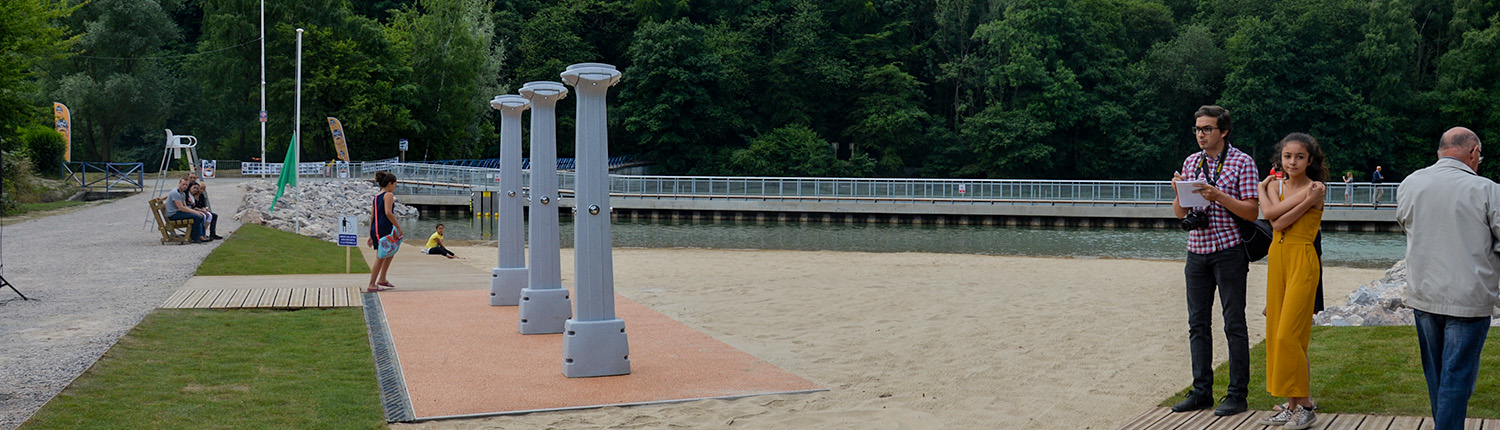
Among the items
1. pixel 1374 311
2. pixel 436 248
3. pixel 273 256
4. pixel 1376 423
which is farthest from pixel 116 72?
pixel 1376 423

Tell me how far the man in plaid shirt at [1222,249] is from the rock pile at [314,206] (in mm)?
17027

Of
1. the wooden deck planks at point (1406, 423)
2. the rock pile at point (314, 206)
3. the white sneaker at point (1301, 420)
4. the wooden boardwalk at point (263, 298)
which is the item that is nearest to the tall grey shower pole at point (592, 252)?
the white sneaker at point (1301, 420)

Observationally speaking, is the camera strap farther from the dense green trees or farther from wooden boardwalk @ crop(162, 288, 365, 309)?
the dense green trees

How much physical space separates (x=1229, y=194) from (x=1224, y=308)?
67 cm

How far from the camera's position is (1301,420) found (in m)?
5.88

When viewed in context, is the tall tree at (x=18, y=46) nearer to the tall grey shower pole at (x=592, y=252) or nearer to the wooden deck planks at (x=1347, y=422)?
the tall grey shower pole at (x=592, y=252)

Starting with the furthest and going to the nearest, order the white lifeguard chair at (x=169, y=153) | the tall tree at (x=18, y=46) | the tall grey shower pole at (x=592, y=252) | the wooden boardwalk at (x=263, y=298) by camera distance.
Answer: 1. the tall tree at (x=18, y=46)
2. the white lifeguard chair at (x=169, y=153)
3. the wooden boardwalk at (x=263, y=298)
4. the tall grey shower pole at (x=592, y=252)

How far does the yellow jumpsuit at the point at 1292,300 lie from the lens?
5699mm

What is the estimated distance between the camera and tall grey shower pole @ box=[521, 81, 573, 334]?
1001 centimetres

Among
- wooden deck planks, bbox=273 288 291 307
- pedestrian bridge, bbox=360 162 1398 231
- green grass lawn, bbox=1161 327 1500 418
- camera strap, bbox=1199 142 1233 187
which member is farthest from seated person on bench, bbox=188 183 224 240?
pedestrian bridge, bbox=360 162 1398 231

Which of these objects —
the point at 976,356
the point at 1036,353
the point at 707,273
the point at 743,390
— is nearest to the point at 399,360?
the point at 743,390

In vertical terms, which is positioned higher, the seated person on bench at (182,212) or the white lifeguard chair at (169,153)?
the white lifeguard chair at (169,153)

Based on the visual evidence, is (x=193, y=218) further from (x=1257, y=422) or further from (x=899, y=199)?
(x=899, y=199)

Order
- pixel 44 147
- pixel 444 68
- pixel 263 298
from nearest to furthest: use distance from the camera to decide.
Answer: pixel 263 298 < pixel 44 147 < pixel 444 68
